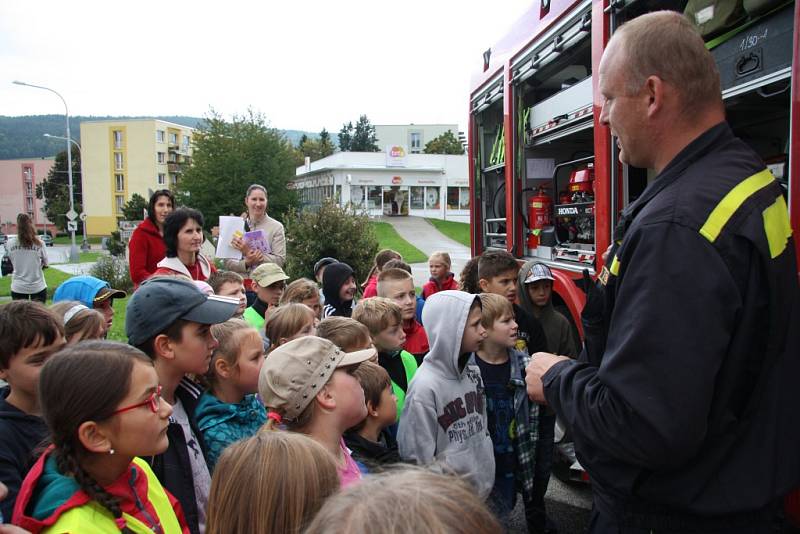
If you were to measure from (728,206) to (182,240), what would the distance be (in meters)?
4.17

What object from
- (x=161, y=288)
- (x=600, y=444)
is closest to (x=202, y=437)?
(x=161, y=288)

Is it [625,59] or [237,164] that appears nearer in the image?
[625,59]

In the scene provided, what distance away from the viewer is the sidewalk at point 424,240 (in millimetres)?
22172

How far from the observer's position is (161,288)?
2.50 meters

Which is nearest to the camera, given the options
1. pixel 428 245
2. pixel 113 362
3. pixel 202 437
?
pixel 113 362

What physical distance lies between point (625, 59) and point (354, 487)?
1.37 meters

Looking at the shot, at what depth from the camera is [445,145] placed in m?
67.9

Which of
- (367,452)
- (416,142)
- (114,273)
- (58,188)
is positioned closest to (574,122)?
(367,452)

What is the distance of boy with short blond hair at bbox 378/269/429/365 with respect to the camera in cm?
438

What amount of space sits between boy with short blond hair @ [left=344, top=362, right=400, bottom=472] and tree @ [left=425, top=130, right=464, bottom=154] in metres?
65.8

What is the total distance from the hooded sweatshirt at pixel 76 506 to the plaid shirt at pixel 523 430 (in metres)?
2.11

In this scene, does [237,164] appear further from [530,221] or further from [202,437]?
[202,437]

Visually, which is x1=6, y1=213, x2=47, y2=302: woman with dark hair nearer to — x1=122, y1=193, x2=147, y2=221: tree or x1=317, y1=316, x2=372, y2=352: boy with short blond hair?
x1=317, y1=316, x2=372, y2=352: boy with short blond hair

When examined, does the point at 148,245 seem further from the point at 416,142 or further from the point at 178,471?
the point at 416,142
